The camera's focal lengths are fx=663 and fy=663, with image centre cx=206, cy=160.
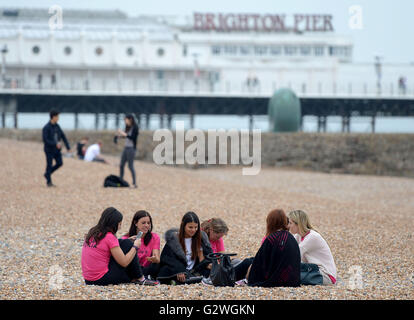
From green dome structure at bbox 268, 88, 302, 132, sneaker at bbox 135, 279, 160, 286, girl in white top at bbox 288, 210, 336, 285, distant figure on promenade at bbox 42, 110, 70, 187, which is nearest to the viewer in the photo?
sneaker at bbox 135, 279, 160, 286

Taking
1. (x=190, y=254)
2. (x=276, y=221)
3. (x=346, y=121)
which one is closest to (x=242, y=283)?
(x=190, y=254)

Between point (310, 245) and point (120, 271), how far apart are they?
2.00m

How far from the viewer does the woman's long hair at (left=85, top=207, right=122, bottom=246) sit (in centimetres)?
622

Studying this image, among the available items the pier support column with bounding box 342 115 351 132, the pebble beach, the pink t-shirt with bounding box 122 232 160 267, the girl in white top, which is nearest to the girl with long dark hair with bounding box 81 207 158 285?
the pebble beach

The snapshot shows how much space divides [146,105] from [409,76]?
71.2 feet

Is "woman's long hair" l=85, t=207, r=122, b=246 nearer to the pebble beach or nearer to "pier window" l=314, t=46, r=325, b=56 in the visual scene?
the pebble beach

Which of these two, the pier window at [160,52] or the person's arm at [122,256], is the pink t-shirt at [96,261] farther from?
the pier window at [160,52]

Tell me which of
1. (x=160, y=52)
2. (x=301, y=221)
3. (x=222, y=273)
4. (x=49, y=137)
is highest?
(x=160, y=52)

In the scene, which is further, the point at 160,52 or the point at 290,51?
the point at 290,51

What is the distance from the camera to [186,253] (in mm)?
6941

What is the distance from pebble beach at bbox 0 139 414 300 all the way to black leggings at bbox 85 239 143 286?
0.13m

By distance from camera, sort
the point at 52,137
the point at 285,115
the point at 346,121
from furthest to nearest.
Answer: the point at 346,121 → the point at 285,115 → the point at 52,137

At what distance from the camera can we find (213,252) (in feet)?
23.2

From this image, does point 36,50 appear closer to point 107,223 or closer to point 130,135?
point 130,135
